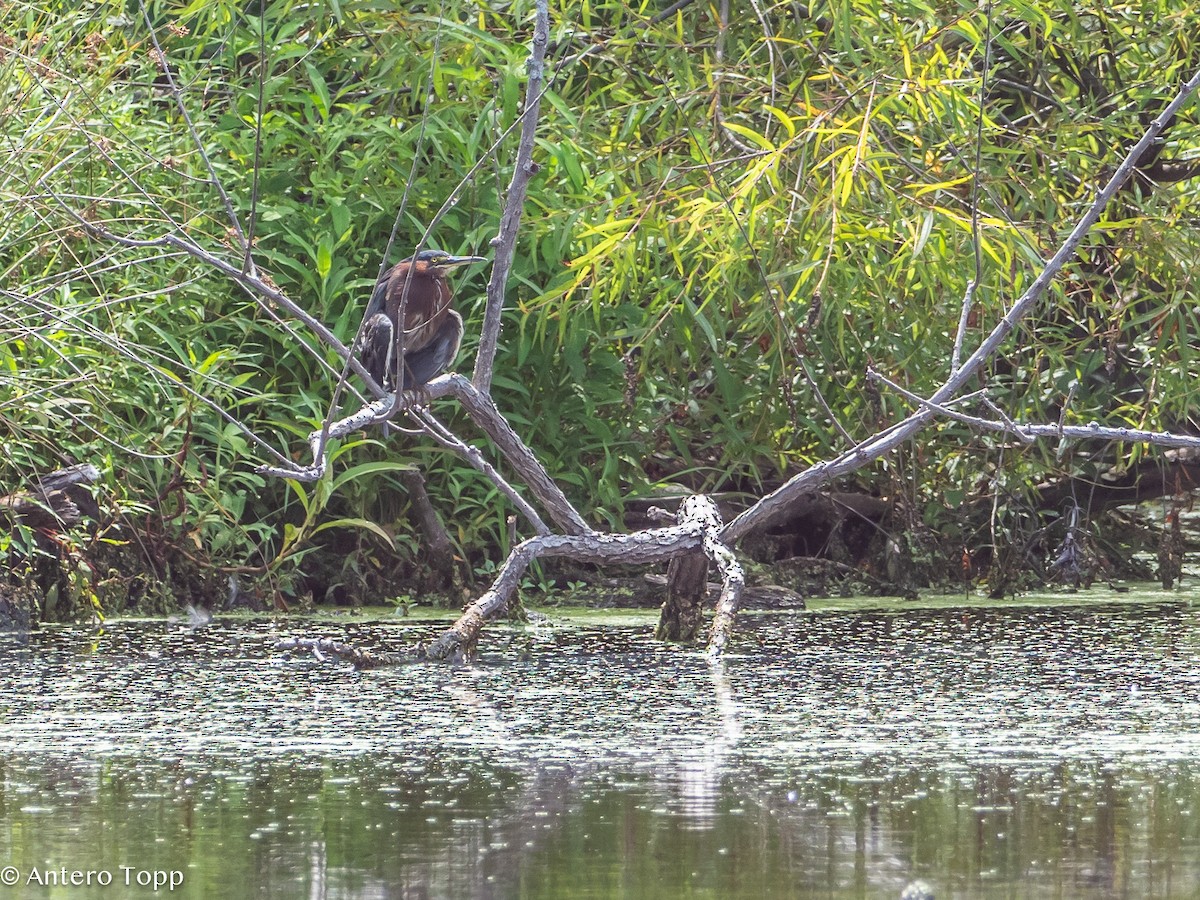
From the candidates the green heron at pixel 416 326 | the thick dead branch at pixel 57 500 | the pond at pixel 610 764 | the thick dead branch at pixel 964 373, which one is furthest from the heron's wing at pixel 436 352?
the thick dead branch at pixel 57 500

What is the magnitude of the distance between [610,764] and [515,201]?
142cm

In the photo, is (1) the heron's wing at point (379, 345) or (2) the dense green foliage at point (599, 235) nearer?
(1) the heron's wing at point (379, 345)

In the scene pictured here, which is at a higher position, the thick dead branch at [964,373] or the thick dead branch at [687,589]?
the thick dead branch at [964,373]

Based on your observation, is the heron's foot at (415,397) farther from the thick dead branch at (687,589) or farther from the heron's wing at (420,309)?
the thick dead branch at (687,589)

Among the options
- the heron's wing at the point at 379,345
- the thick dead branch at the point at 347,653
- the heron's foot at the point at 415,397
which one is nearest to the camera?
the thick dead branch at the point at 347,653

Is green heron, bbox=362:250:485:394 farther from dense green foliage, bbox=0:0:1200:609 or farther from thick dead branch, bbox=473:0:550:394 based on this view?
dense green foliage, bbox=0:0:1200:609

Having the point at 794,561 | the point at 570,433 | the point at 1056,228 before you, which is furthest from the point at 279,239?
the point at 1056,228

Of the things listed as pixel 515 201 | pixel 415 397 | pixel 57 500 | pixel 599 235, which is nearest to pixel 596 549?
pixel 415 397

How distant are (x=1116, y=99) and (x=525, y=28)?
1.83 m

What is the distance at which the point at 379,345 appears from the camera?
186 inches

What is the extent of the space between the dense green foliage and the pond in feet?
2.24

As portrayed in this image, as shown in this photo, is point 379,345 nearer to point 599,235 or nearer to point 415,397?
point 415,397

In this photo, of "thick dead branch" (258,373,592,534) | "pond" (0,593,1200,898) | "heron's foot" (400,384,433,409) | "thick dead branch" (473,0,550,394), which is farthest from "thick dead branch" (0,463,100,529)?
"thick dead branch" (473,0,550,394)

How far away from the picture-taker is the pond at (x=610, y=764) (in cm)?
256
